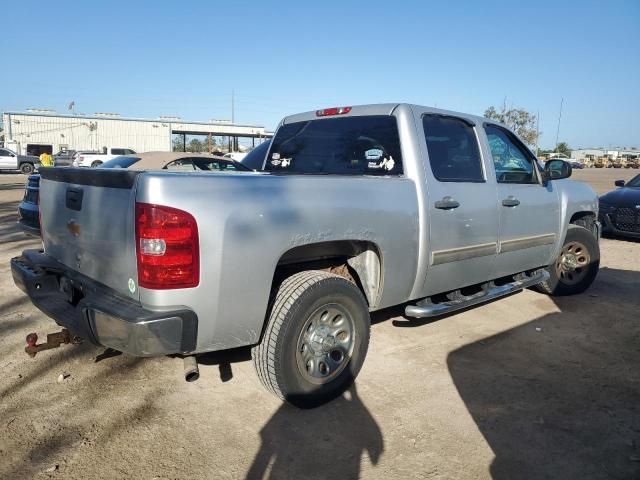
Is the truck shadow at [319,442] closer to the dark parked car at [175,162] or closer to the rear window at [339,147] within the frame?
the rear window at [339,147]

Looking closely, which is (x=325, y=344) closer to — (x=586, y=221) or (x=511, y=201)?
(x=511, y=201)

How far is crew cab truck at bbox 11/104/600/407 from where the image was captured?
2.36m

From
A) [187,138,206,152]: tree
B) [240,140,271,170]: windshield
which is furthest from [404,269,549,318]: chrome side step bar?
[187,138,206,152]: tree

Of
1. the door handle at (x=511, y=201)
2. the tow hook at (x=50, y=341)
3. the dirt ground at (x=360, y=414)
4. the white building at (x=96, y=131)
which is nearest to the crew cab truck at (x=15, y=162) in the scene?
the white building at (x=96, y=131)

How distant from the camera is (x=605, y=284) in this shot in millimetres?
6168

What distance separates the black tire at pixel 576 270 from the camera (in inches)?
210

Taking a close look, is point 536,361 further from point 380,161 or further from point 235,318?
point 235,318

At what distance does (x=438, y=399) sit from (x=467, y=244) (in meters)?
1.22

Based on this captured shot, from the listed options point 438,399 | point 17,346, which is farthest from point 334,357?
point 17,346

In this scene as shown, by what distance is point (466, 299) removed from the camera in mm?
3939

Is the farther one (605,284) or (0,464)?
(605,284)

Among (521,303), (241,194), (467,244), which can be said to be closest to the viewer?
(241,194)

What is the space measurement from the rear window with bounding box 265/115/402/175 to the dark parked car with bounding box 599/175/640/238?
7807 millimetres

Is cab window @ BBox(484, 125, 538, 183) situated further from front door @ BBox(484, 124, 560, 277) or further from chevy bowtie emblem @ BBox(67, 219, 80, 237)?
chevy bowtie emblem @ BBox(67, 219, 80, 237)
